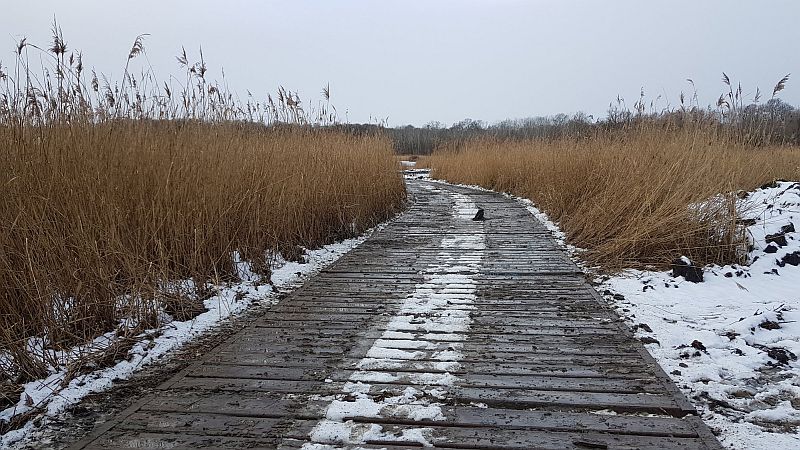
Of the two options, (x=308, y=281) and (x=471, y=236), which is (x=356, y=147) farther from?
(x=308, y=281)

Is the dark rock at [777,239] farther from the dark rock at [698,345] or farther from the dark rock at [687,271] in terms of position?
the dark rock at [698,345]

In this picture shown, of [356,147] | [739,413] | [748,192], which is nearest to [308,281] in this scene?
[739,413]

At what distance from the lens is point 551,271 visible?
4871 millimetres

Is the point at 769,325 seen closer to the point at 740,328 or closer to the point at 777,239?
the point at 740,328

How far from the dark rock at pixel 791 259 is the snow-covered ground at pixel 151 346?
13.2 feet

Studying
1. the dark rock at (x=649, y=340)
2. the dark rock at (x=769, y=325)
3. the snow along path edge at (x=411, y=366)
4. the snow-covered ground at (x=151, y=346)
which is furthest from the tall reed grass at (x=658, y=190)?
the snow-covered ground at (x=151, y=346)

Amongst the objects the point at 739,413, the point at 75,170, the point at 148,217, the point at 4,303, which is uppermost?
the point at 75,170

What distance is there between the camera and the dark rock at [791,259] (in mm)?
4387

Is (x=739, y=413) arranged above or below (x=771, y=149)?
below

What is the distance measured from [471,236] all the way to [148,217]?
4.37m

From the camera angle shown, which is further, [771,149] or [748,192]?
[771,149]

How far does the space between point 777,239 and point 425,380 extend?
12.6 ft

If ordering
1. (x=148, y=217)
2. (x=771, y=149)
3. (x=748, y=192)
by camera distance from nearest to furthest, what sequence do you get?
(x=148, y=217) → (x=748, y=192) → (x=771, y=149)

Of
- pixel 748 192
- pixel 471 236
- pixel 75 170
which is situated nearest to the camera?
pixel 75 170
